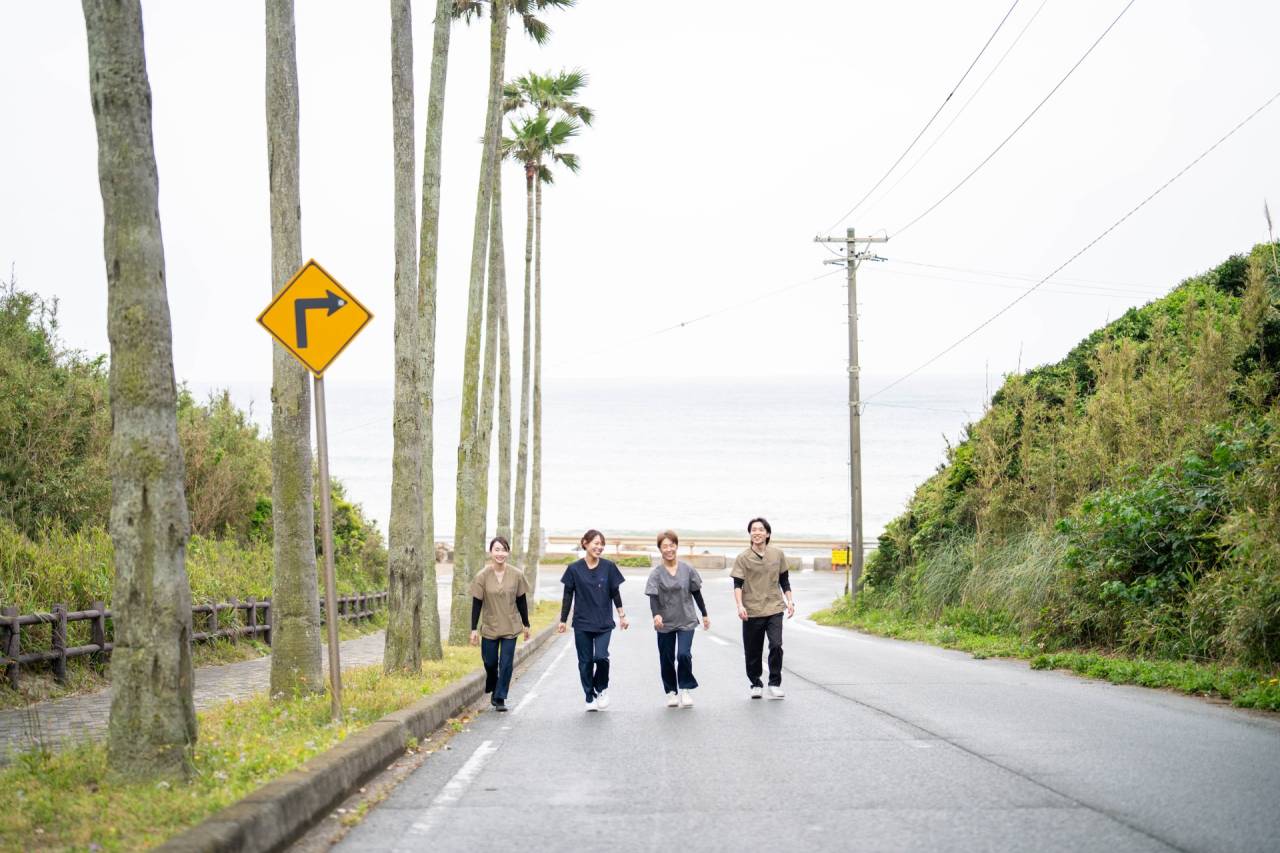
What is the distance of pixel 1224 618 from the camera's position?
13062 millimetres

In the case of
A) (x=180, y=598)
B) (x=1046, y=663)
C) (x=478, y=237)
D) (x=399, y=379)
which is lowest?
(x=1046, y=663)

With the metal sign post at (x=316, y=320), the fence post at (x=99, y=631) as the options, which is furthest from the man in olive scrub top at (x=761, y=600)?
the fence post at (x=99, y=631)

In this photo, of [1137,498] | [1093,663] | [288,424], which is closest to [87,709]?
[288,424]

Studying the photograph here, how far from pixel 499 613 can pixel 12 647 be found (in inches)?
190

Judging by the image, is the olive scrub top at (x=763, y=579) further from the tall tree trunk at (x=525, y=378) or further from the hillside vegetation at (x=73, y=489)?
the tall tree trunk at (x=525, y=378)

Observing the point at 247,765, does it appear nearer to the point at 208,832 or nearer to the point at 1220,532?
the point at 208,832

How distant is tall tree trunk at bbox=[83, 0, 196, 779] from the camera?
7.18 m

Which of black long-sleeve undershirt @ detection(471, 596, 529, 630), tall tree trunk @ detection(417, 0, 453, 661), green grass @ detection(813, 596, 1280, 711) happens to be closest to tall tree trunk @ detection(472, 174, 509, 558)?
tall tree trunk @ detection(417, 0, 453, 661)

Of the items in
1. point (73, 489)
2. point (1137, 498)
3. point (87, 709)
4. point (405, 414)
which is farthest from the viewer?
point (73, 489)

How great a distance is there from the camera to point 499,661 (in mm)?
12984

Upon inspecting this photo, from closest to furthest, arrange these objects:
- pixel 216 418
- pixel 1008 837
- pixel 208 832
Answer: pixel 208 832 → pixel 1008 837 → pixel 216 418

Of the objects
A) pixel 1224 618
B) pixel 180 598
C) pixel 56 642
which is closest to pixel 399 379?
pixel 56 642

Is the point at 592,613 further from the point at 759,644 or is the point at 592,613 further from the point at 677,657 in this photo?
the point at 759,644

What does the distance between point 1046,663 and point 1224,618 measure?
3.57 m
